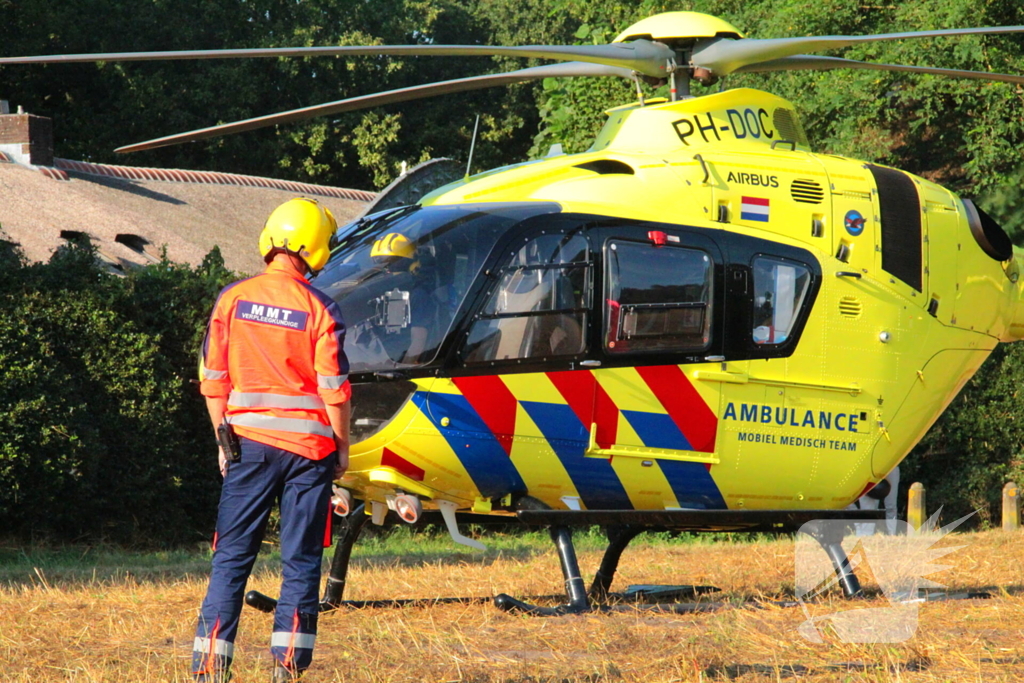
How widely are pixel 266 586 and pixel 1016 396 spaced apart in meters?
13.2

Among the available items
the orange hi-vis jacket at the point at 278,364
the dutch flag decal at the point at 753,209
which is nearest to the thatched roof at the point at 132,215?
the dutch flag decal at the point at 753,209

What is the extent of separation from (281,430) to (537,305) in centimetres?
231

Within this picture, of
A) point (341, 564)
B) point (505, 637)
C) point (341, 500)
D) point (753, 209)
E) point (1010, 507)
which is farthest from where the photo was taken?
point (1010, 507)

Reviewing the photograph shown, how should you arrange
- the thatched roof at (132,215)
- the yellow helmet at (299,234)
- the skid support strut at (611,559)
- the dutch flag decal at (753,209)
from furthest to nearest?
the thatched roof at (132,215)
the skid support strut at (611,559)
the dutch flag decal at (753,209)
the yellow helmet at (299,234)

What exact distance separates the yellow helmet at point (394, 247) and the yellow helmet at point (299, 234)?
1462 mm

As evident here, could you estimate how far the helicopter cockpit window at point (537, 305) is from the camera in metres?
6.68

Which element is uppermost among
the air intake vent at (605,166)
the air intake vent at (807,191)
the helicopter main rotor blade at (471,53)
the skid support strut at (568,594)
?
the helicopter main rotor blade at (471,53)

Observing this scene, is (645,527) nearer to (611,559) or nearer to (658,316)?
(611,559)

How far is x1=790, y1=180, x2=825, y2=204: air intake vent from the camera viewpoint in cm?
768

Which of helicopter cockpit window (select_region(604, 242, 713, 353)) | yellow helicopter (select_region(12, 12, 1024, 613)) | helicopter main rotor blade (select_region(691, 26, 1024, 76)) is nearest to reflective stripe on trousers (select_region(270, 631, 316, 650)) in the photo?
yellow helicopter (select_region(12, 12, 1024, 613))

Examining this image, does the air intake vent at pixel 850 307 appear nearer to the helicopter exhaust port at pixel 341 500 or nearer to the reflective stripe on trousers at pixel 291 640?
the helicopter exhaust port at pixel 341 500

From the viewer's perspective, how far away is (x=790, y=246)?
7.55m

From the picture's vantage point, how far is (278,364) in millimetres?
4910

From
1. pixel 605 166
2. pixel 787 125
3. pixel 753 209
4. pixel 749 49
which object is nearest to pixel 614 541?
pixel 753 209
